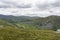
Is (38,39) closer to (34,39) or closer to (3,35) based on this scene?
(34,39)

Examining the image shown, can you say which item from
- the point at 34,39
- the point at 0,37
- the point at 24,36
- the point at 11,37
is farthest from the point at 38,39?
the point at 0,37

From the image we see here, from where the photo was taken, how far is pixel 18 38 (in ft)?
156

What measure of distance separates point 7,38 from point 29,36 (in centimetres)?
793

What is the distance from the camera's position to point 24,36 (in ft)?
165

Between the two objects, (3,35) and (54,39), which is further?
(54,39)

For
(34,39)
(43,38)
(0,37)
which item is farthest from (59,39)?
(0,37)

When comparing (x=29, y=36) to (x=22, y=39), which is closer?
(x=22, y=39)

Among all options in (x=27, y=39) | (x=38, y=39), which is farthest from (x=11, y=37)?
(x=38, y=39)

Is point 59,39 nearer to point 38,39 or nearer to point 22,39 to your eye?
point 38,39

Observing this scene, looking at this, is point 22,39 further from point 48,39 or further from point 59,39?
point 59,39

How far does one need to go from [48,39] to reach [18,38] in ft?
33.8

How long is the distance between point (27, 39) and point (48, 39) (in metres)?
7.66

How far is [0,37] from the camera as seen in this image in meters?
47.0

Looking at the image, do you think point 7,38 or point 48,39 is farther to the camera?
point 48,39
